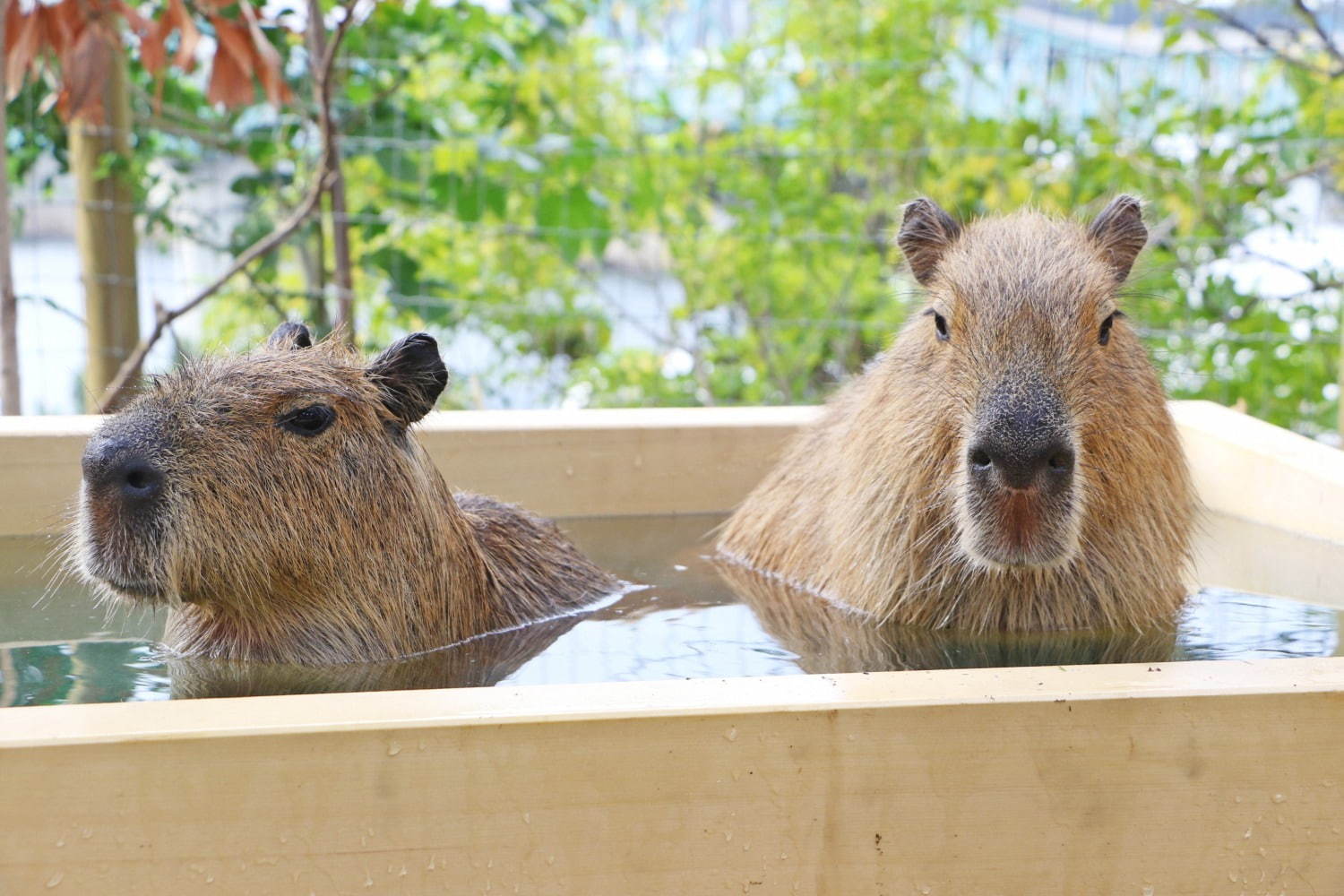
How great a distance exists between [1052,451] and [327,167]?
3143 mm

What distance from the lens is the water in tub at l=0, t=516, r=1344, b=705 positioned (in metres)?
2.60

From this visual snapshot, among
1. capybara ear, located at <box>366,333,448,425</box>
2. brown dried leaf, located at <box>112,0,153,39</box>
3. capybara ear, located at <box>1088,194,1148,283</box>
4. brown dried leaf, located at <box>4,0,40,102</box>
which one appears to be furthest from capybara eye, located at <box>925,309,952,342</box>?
brown dried leaf, located at <box>4,0,40,102</box>

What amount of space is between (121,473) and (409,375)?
53 cm

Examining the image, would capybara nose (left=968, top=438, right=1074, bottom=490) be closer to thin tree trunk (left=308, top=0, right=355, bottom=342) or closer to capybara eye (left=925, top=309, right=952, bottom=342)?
capybara eye (left=925, top=309, right=952, bottom=342)

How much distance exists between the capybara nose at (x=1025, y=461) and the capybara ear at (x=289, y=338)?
1260mm

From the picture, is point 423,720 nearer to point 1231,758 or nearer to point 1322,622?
point 1231,758

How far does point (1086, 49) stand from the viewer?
22.3 ft

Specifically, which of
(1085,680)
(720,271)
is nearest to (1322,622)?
(1085,680)

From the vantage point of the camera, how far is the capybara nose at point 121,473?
2.43 meters

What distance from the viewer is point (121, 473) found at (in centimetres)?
243

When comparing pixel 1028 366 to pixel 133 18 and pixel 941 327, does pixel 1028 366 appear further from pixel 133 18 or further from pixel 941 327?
pixel 133 18

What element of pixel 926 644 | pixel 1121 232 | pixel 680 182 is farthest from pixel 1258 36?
Result: pixel 926 644

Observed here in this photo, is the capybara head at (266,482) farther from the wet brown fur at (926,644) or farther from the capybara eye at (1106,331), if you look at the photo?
the capybara eye at (1106,331)

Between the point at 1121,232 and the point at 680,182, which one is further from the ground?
the point at 680,182
